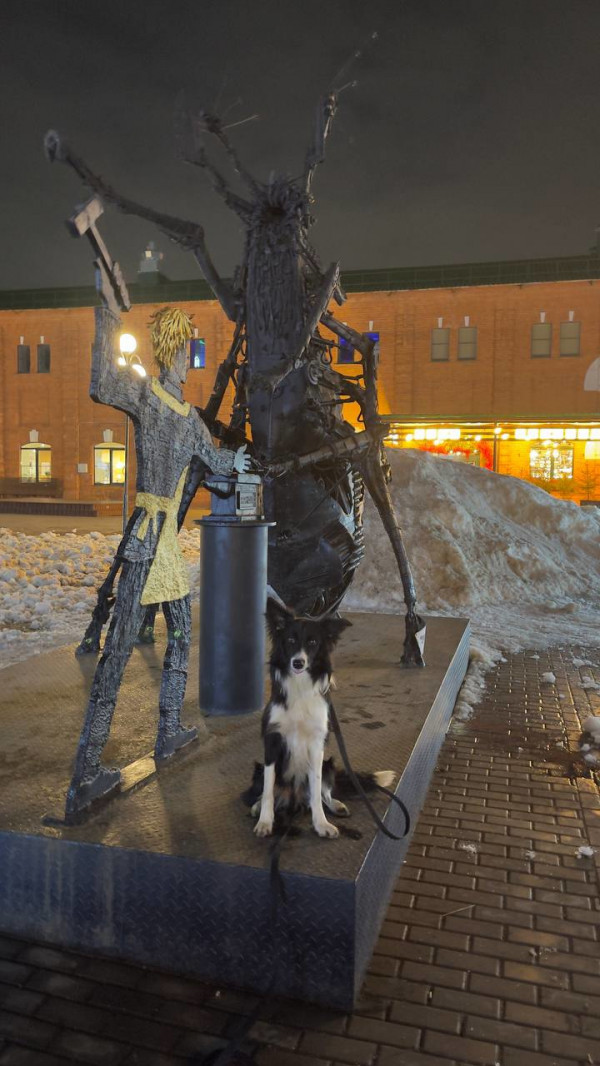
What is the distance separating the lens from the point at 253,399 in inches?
236

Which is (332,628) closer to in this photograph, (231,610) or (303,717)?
(303,717)

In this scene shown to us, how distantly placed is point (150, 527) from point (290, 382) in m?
2.53

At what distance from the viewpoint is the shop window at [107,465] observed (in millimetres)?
36875

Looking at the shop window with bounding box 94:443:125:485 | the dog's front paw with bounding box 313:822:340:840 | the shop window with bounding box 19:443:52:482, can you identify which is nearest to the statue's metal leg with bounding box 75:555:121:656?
the dog's front paw with bounding box 313:822:340:840

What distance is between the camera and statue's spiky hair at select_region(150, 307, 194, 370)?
389 centimetres

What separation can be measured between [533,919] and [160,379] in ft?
10.0

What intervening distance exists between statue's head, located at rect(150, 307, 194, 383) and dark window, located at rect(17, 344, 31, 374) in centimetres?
3669

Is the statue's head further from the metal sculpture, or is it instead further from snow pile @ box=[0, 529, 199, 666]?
snow pile @ box=[0, 529, 199, 666]

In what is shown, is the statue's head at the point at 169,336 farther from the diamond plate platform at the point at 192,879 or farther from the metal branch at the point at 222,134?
the metal branch at the point at 222,134

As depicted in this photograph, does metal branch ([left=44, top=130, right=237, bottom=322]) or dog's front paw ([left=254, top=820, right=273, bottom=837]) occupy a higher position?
metal branch ([left=44, top=130, right=237, bottom=322])

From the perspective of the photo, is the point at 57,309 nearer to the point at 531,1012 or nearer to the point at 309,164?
the point at 309,164

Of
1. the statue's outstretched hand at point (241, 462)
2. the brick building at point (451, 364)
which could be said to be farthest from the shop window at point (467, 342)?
the statue's outstretched hand at point (241, 462)

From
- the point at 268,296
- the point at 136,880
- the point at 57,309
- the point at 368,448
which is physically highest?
the point at 57,309

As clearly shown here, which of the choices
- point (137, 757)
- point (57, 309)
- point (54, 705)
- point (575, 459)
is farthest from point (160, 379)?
point (57, 309)
